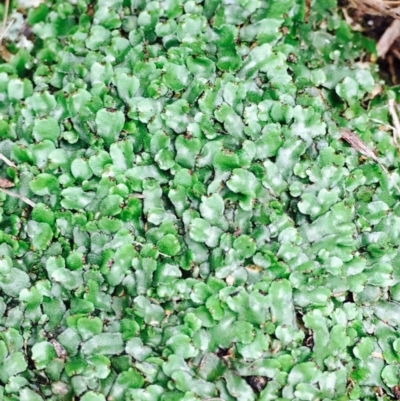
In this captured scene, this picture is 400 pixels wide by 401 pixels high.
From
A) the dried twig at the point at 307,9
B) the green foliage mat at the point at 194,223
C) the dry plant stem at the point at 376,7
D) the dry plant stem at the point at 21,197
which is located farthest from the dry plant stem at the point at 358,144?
the dry plant stem at the point at 21,197

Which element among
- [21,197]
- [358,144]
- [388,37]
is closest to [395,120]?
[358,144]

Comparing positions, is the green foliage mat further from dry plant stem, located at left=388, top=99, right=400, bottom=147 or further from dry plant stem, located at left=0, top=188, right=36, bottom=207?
dry plant stem, located at left=388, top=99, right=400, bottom=147

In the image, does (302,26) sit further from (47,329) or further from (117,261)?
(47,329)

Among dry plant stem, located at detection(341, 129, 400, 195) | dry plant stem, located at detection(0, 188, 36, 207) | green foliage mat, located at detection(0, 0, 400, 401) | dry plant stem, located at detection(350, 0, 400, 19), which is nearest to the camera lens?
green foliage mat, located at detection(0, 0, 400, 401)

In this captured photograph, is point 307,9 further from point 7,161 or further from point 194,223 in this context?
point 7,161

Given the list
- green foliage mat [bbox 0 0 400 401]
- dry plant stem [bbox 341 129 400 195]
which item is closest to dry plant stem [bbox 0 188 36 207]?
green foliage mat [bbox 0 0 400 401]
